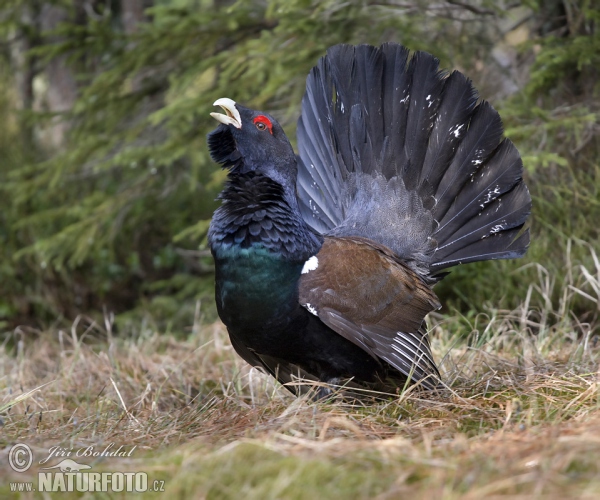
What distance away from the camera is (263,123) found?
4.05 meters

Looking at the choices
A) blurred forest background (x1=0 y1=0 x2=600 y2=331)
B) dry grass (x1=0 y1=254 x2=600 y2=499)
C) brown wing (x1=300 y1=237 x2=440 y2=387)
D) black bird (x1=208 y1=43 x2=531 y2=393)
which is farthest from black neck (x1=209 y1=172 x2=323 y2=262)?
blurred forest background (x1=0 y1=0 x2=600 y2=331)

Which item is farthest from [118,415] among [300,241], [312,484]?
[312,484]

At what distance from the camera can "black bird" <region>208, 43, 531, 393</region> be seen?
3.64m

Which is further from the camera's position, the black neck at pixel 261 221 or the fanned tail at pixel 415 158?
the fanned tail at pixel 415 158

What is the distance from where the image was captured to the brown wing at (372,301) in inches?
145

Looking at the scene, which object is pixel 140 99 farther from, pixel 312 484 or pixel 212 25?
pixel 312 484

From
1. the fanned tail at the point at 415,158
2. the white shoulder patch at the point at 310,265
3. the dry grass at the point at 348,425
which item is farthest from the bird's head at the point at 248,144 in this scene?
the dry grass at the point at 348,425

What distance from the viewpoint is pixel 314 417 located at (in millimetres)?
2986

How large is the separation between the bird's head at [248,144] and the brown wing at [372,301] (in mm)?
516

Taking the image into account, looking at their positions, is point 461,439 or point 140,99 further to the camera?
point 140,99

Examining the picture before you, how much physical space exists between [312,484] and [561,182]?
12.6ft

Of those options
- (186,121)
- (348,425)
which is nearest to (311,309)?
(348,425)

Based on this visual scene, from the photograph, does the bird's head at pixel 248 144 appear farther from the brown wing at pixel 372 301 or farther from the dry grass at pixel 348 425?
the dry grass at pixel 348 425

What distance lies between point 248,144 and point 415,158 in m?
1.14
